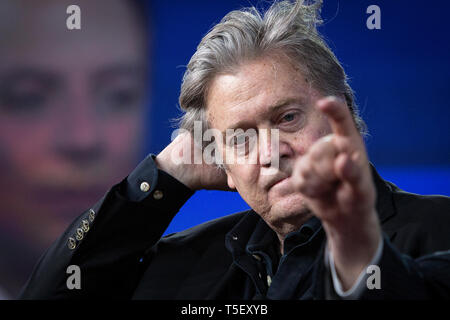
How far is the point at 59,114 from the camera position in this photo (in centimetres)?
242

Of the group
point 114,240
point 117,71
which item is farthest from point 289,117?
point 117,71

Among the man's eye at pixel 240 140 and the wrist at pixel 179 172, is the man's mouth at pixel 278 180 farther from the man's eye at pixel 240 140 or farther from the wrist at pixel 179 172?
the wrist at pixel 179 172

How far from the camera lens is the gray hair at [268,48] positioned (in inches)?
58.5

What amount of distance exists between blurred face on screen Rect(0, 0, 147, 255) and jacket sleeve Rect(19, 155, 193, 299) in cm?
67

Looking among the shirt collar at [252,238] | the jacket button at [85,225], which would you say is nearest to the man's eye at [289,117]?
the shirt collar at [252,238]

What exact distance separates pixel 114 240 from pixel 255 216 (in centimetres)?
45

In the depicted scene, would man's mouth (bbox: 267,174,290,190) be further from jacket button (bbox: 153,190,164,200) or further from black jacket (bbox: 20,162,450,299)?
jacket button (bbox: 153,190,164,200)

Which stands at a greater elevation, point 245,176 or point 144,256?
point 245,176

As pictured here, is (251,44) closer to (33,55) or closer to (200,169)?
(200,169)

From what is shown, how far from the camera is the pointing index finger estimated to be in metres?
0.76

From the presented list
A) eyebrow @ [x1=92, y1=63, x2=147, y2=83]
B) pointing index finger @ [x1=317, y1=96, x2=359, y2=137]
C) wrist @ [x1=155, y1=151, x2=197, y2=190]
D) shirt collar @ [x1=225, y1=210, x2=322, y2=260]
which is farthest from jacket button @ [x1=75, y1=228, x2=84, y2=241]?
pointing index finger @ [x1=317, y1=96, x2=359, y2=137]

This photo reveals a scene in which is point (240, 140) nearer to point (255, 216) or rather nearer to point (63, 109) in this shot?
point (255, 216)

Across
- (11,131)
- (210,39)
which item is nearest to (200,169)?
(210,39)
